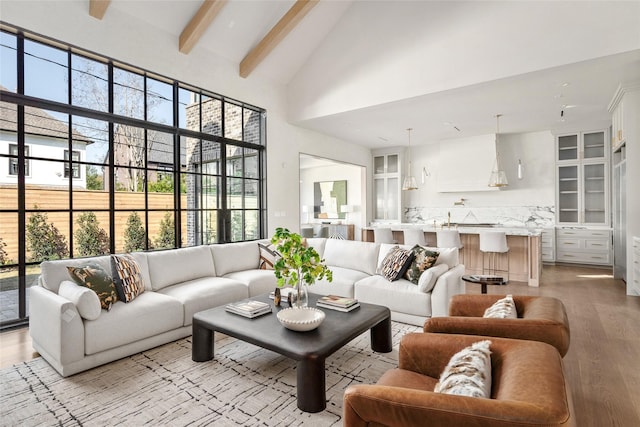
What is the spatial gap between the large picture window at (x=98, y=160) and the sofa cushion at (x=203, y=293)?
1.16m

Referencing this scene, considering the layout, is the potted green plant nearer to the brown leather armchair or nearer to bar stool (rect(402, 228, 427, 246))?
the brown leather armchair

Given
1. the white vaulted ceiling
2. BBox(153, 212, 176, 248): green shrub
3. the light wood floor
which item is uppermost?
the white vaulted ceiling

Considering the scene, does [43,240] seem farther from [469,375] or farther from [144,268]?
[469,375]

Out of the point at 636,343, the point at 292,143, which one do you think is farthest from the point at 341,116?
the point at 636,343

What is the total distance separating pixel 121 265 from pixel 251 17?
3919mm

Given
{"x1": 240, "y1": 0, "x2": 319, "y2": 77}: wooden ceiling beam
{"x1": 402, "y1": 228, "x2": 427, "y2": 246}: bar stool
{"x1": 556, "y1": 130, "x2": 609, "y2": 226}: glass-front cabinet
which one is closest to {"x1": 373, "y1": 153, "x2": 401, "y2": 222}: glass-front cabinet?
{"x1": 402, "y1": 228, "x2": 427, "y2": 246}: bar stool

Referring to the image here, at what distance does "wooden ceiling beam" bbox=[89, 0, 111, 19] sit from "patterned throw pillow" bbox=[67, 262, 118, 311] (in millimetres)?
2820

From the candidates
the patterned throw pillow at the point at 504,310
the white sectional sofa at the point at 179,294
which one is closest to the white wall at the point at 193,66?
the white sectional sofa at the point at 179,294

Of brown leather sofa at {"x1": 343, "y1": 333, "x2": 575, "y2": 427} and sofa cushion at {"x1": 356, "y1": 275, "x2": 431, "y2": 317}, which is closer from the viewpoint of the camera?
brown leather sofa at {"x1": 343, "y1": 333, "x2": 575, "y2": 427}

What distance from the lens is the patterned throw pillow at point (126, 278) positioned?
10.0 feet

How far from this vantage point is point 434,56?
4.74m

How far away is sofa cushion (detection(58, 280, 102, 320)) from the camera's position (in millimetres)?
2574

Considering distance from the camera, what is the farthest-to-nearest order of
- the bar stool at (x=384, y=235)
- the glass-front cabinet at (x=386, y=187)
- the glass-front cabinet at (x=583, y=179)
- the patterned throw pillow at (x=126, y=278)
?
the glass-front cabinet at (x=386, y=187)
the glass-front cabinet at (x=583, y=179)
the bar stool at (x=384, y=235)
the patterned throw pillow at (x=126, y=278)

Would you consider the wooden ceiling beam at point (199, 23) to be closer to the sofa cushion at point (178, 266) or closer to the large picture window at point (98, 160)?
the large picture window at point (98, 160)
